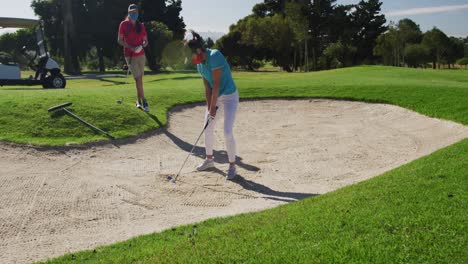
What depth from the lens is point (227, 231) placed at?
5.21 meters

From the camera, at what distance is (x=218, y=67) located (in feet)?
27.1

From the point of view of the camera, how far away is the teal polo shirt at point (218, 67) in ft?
27.1

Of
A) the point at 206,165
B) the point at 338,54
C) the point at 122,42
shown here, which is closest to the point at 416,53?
the point at 338,54

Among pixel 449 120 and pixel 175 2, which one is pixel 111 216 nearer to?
pixel 449 120

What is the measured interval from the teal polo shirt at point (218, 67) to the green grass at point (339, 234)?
3069 millimetres

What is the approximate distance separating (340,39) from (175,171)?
172 feet

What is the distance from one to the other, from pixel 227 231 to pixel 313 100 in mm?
12259

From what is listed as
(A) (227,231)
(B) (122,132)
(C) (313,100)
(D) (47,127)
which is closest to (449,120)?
(C) (313,100)

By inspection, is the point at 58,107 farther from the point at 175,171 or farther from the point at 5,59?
the point at 5,59

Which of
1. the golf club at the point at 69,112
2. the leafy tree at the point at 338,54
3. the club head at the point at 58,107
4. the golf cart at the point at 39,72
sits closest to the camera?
the golf club at the point at 69,112

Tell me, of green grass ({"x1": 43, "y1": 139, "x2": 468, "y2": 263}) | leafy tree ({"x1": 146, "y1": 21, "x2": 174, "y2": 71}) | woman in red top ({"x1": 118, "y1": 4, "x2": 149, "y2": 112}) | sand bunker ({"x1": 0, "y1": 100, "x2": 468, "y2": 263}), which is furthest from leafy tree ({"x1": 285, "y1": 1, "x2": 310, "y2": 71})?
green grass ({"x1": 43, "y1": 139, "x2": 468, "y2": 263})

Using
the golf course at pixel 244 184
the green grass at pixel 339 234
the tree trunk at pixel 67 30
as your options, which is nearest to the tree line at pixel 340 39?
the tree trunk at pixel 67 30

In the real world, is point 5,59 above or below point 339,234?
above

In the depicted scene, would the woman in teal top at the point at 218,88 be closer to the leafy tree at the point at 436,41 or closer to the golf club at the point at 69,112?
the golf club at the point at 69,112
